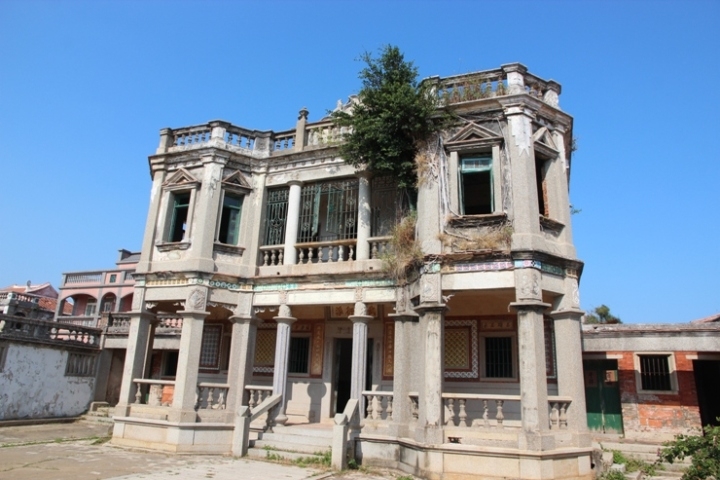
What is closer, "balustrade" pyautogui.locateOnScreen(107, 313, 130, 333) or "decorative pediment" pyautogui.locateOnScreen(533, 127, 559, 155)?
"decorative pediment" pyautogui.locateOnScreen(533, 127, 559, 155)

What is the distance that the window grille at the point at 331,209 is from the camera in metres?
14.2

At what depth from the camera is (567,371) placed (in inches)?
423

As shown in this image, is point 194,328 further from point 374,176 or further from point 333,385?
point 374,176

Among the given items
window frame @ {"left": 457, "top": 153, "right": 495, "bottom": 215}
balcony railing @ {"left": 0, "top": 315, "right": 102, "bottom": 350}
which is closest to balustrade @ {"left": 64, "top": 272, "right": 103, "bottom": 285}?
balcony railing @ {"left": 0, "top": 315, "right": 102, "bottom": 350}

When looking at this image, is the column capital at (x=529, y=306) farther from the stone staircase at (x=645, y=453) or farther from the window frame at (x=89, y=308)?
the window frame at (x=89, y=308)

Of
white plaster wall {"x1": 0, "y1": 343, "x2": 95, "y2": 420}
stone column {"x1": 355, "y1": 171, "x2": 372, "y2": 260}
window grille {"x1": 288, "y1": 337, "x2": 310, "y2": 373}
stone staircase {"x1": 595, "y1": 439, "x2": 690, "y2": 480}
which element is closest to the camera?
stone staircase {"x1": 595, "y1": 439, "x2": 690, "y2": 480}

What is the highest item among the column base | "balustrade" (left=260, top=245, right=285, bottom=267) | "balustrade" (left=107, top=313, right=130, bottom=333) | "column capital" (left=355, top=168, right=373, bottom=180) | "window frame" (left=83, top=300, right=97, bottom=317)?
"column capital" (left=355, top=168, right=373, bottom=180)

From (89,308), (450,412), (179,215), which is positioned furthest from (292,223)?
(89,308)

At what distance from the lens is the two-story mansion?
10.5m

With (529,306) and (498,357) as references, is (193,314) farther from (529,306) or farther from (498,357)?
(529,306)

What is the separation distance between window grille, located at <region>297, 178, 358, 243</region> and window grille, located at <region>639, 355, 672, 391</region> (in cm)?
973

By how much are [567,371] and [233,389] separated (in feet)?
27.1

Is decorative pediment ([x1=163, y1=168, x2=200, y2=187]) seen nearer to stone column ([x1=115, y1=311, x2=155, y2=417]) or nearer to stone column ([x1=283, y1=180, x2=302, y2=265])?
stone column ([x1=283, y1=180, x2=302, y2=265])

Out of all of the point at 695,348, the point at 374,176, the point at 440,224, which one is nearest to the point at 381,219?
the point at 374,176
